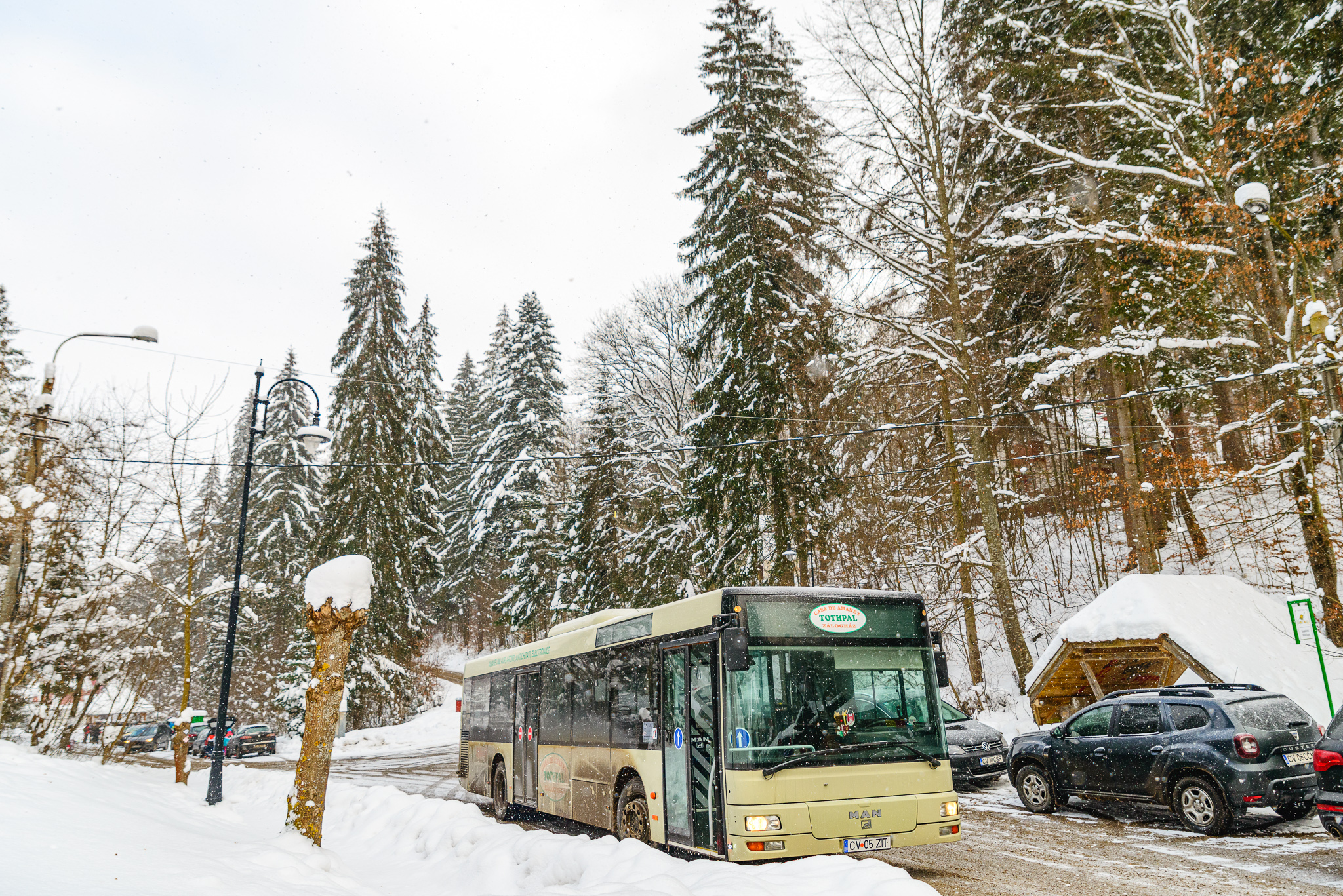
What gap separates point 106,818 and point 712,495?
17.5 metres

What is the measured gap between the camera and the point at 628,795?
988 centimetres

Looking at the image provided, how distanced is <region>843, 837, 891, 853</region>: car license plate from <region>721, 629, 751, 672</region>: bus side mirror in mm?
1804

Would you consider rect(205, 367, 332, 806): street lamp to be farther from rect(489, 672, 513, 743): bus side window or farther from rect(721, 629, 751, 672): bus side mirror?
rect(721, 629, 751, 672): bus side mirror

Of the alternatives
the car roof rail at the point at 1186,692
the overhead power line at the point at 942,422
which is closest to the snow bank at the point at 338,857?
the car roof rail at the point at 1186,692

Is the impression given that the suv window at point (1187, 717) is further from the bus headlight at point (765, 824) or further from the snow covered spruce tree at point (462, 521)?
the snow covered spruce tree at point (462, 521)

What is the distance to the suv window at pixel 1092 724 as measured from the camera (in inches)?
441

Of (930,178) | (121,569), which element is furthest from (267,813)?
(930,178)

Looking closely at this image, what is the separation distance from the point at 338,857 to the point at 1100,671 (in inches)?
569

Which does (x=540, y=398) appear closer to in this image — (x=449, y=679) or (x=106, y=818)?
(x=449, y=679)

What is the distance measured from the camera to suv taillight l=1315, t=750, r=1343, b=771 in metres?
7.57

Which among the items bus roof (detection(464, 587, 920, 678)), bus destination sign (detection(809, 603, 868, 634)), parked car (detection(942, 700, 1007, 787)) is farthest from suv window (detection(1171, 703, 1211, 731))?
bus destination sign (detection(809, 603, 868, 634))

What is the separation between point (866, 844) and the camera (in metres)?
7.55

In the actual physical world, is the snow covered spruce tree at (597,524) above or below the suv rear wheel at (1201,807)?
above

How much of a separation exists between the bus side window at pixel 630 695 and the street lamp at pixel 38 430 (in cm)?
897
